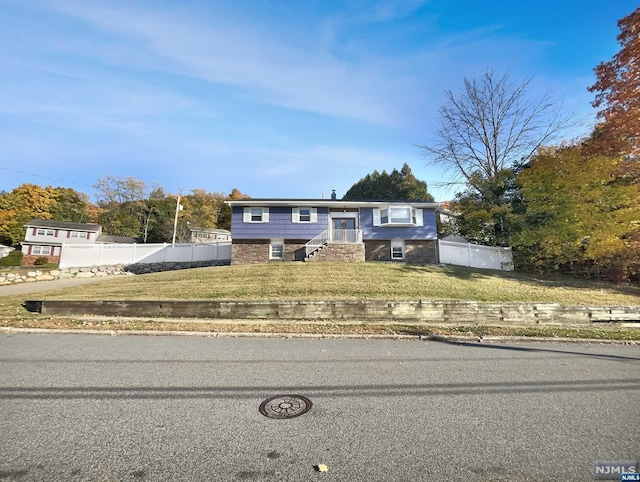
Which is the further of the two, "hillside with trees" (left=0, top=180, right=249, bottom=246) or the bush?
"hillside with trees" (left=0, top=180, right=249, bottom=246)

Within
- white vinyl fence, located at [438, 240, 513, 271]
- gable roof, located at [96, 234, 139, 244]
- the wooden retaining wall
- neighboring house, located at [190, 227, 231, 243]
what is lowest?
the wooden retaining wall

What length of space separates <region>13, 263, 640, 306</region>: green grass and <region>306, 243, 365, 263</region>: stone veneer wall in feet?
10.5

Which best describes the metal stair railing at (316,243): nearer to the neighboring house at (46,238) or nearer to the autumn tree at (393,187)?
the autumn tree at (393,187)

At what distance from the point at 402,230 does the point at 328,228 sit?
5.95m

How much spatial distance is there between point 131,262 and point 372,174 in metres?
42.4

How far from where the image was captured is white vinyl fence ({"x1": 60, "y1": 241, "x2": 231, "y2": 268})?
74.3 ft

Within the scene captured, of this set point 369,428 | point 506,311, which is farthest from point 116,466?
point 506,311

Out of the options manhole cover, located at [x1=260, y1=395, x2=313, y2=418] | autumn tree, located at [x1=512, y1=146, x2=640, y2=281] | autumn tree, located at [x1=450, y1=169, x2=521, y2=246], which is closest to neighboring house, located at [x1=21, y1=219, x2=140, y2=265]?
autumn tree, located at [x1=450, y1=169, x2=521, y2=246]

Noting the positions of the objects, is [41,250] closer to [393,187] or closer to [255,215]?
[255,215]

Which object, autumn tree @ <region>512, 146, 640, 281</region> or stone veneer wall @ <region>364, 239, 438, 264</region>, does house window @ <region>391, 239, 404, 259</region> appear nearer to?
stone veneer wall @ <region>364, 239, 438, 264</region>

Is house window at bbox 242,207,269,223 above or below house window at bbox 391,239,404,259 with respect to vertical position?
above

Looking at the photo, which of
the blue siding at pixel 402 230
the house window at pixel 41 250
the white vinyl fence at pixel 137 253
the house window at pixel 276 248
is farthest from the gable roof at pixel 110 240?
the blue siding at pixel 402 230

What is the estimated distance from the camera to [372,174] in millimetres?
55469


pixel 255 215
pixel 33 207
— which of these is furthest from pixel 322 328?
pixel 33 207
